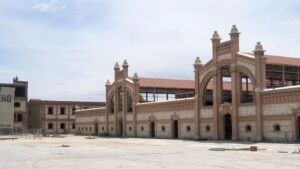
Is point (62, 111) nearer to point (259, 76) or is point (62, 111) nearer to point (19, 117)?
point (19, 117)

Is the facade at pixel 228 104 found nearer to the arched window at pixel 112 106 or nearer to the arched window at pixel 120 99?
the arched window at pixel 120 99

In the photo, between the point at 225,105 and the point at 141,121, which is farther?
the point at 141,121

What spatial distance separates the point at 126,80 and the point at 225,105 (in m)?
23.2

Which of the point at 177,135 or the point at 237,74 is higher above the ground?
the point at 237,74

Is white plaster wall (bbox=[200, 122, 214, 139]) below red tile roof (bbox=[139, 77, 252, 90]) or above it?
below

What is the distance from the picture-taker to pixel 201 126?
49562 millimetres

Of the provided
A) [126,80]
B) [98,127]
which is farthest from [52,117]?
Answer: [126,80]

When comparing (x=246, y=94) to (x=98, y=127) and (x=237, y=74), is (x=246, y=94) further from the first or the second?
(x=98, y=127)

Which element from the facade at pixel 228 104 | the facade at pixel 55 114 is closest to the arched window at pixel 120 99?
the facade at pixel 228 104

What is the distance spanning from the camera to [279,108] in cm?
3975

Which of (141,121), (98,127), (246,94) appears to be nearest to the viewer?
(246,94)

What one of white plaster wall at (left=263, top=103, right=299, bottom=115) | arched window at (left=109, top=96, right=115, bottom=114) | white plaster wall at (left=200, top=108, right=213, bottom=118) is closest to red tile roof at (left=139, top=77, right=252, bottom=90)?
arched window at (left=109, top=96, right=115, bottom=114)

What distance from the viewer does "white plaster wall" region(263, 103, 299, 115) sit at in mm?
38562

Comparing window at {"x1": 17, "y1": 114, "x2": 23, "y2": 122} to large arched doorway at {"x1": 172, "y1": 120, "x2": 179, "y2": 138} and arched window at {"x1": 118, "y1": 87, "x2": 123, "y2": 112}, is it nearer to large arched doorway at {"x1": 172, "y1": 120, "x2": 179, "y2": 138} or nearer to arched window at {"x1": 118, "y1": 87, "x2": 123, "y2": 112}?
arched window at {"x1": 118, "y1": 87, "x2": 123, "y2": 112}
